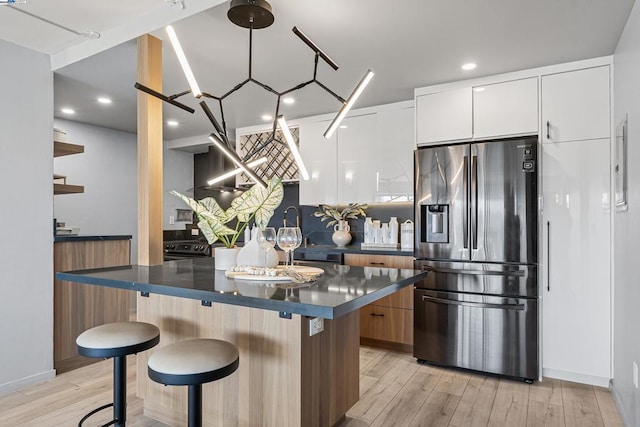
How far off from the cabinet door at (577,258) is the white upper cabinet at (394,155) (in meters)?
1.20

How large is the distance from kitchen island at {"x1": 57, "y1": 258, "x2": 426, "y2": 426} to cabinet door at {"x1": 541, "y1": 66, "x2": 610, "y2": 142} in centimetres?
189

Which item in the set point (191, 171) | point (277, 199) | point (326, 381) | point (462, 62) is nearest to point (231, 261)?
point (277, 199)

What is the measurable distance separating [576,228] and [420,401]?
5.59 ft

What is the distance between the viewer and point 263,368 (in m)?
1.83

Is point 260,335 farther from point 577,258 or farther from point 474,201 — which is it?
point 577,258

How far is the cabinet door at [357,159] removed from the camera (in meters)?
4.02

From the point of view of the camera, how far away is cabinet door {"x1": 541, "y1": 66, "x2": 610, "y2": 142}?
9.21ft

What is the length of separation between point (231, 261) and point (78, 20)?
6.04 ft

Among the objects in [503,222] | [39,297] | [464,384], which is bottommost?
[464,384]

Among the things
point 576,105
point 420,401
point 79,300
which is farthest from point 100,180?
point 576,105

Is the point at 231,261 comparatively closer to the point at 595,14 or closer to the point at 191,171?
the point at 595,14

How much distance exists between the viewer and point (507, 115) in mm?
3109

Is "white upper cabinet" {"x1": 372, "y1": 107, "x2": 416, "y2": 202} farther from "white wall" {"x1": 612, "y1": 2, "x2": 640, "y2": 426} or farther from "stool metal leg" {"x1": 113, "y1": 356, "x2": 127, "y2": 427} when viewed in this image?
"stool metal leg" {"x1": 113, "y1": 356, "x2": 127, "y2": 427}

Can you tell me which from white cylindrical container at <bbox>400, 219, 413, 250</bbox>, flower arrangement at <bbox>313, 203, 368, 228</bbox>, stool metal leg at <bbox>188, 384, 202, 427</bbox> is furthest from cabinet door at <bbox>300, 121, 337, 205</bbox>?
stool metal leg at <bbox>188, 384, 202, 427</bbox>
